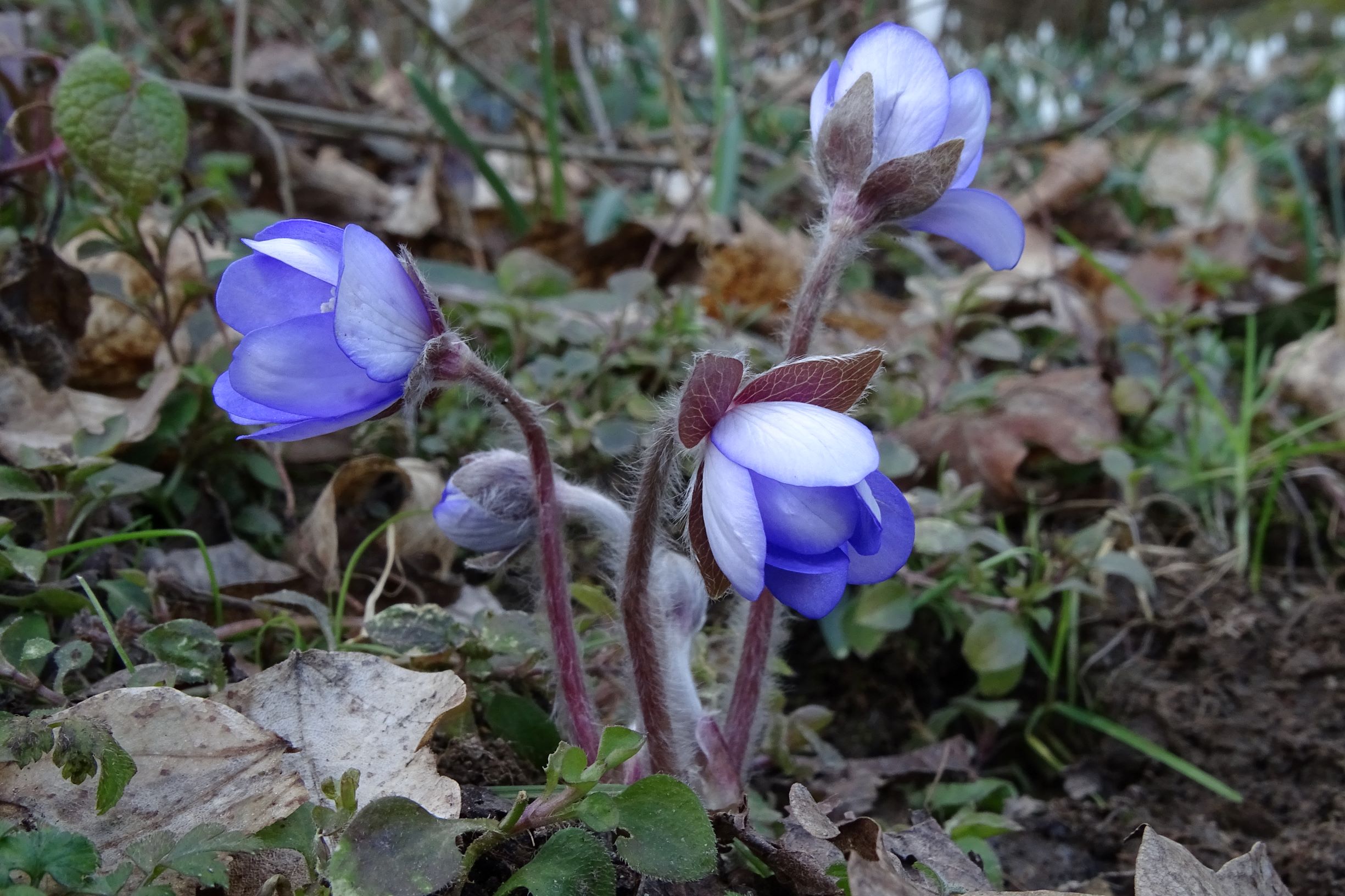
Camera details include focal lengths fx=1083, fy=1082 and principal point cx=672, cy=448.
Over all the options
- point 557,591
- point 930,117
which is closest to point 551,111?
point 930,117

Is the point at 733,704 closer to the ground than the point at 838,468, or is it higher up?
closer to the ground

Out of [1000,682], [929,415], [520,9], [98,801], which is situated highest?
[520,9]

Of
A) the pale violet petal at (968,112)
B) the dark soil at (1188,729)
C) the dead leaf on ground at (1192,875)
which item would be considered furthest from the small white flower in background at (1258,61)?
the dead leaf on ground at (1192,875)

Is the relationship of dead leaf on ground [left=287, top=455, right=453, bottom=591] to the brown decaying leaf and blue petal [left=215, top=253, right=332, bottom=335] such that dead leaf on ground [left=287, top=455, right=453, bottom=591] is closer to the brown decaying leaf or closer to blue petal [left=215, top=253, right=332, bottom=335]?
blue petal [left=215, top=253, right=332, bottom=335]

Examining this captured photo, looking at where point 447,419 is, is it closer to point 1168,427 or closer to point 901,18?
point 1168,427

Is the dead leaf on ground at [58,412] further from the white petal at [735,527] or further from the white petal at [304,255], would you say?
the white petal at [735,527]

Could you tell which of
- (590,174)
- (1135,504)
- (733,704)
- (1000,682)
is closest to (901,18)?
(590,174)

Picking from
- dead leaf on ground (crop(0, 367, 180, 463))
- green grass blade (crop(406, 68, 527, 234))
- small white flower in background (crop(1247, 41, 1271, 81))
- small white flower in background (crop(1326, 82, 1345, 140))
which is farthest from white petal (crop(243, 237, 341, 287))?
small white flower in background (crop(1247, 41, 1271, 81))

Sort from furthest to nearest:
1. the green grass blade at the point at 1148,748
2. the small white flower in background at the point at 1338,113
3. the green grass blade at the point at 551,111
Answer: the small white flower in background at the point at 1338,113 < the green grass blade at the point at 551,111 < the green grass blade at the point at 1148,748
